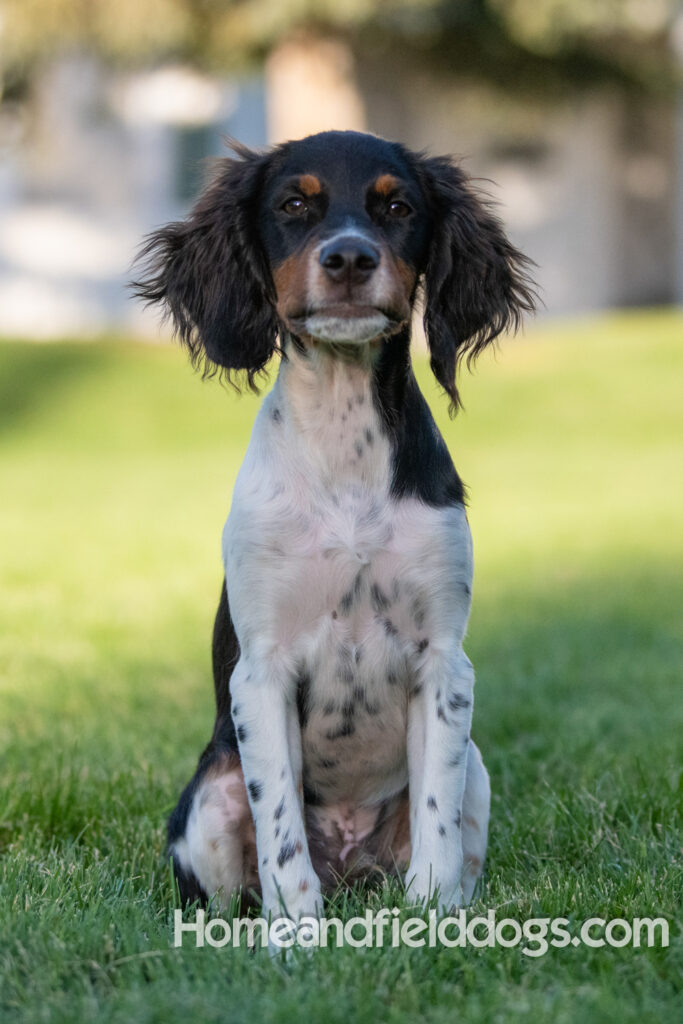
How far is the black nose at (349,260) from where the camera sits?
302 centimetres

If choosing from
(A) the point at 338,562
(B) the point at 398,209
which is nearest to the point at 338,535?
(A) the point at 338,562

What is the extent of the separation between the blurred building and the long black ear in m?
18.2

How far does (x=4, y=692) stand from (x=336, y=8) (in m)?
13.5

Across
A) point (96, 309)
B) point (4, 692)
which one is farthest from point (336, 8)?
point (4, 692)

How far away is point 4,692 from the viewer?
552 cm

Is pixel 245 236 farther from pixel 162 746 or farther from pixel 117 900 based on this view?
pixel 162 746

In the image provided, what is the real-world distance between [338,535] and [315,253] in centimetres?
66

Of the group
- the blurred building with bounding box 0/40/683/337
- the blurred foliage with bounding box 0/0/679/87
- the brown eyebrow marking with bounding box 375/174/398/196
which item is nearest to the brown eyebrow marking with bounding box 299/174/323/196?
the brown eyebrow marking with bounding box 375/174/398/196

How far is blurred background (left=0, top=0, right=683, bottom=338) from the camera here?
59.4ft

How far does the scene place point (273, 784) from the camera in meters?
3.14

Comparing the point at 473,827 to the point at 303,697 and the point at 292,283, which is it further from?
the point at 292,283

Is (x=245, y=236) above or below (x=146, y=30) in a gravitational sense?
below

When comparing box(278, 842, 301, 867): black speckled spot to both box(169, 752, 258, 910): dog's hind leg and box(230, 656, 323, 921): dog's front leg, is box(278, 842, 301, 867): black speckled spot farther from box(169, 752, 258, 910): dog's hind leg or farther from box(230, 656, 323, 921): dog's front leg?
box(169, 752, 258, 910): dog's hind leg

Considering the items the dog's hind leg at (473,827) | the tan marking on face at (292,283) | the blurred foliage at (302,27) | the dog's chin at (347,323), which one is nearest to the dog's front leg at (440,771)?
the dog's hind leg at (473,827)
